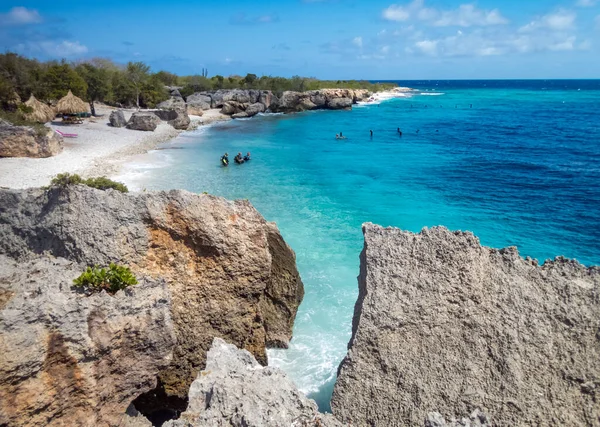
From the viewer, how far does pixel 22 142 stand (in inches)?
1141

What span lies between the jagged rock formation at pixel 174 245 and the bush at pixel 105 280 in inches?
45.2

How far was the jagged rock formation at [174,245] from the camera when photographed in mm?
8406

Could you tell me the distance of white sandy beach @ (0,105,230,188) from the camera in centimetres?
2531

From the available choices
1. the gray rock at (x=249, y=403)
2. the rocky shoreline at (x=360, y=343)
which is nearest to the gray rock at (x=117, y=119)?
the rocky shoreline at (x=360, y=343)

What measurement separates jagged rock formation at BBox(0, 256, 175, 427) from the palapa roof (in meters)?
45.6

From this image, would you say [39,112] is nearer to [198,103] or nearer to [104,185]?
[198,103]

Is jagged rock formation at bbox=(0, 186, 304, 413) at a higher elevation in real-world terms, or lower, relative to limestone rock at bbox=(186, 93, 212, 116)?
lower

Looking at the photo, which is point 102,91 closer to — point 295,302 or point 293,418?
point 295,302

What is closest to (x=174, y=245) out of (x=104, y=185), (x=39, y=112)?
(x=104, y=185)

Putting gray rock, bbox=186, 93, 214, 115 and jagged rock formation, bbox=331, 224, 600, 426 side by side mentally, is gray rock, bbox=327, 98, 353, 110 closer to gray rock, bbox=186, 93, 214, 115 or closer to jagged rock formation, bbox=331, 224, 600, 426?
gray rock, bbox=186, 93, 214, 115

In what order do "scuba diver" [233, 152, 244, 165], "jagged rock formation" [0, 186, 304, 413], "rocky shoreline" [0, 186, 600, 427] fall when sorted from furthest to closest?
"scuba diver" [233, 152, 244, 165]
"jagged rock formation" [0, 186, 304, 413]
"rocky shoreline" [0, 186, 600, 427]

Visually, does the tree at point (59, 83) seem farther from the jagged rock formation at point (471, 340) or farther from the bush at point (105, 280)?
the jagged rock formation at point (471, 340)

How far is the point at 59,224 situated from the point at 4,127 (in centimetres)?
2620

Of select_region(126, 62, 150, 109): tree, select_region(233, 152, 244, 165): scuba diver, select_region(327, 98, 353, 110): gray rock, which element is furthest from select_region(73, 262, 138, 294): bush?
select_region(327, 98, 353, 110): gray rock
